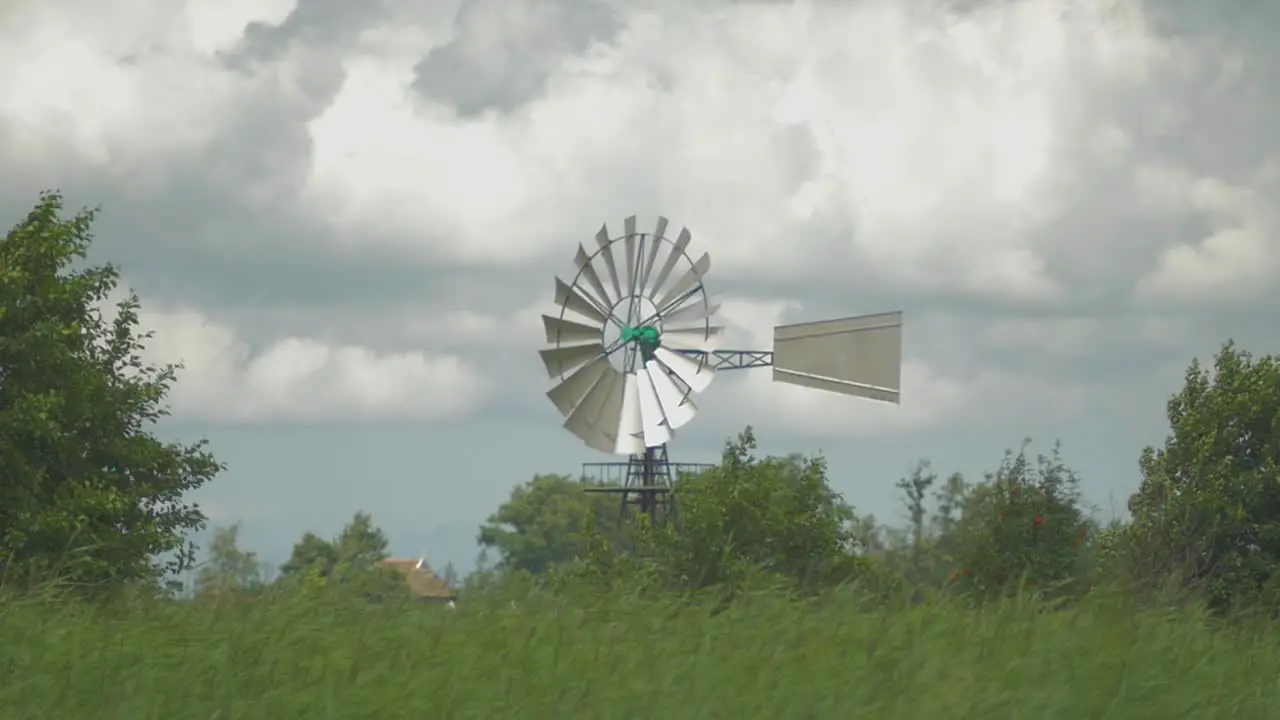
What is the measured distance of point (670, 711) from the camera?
410 inches

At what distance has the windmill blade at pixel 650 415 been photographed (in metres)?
38.8

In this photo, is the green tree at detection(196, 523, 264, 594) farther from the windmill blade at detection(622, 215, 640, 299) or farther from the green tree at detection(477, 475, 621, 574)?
the green tree at detection(477, 475, 621, 574)

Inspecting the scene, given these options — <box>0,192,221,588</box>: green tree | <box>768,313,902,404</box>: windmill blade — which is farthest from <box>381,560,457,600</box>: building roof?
<box>768,313,902,404</box>: windmill blade

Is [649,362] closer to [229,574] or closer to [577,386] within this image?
[577,386]

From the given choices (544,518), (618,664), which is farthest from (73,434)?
(544,518)

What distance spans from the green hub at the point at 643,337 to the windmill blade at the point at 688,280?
841mm

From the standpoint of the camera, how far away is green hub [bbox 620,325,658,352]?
39.2m

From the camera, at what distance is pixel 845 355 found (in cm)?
3866

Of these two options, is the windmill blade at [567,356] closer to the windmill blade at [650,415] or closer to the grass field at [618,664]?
the windmill blade at [650,415]

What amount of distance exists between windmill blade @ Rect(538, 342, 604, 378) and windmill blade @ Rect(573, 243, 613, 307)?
1068 millimetres

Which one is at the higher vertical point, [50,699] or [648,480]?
[648,480]

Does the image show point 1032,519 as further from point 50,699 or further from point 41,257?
point 50,699

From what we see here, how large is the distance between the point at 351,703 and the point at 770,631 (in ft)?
11.1

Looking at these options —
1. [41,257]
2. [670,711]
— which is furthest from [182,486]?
[670,711]
